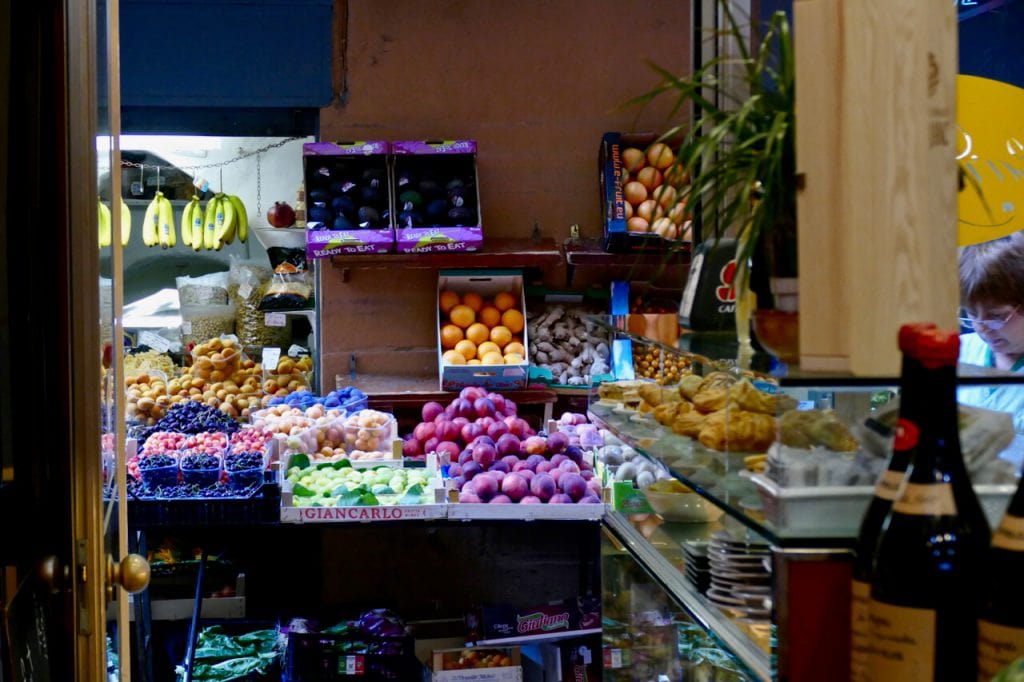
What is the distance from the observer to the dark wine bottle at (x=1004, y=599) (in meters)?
1.06

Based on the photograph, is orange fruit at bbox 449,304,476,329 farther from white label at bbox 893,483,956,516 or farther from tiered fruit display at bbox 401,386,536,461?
white label at bbox 893,483,956,516

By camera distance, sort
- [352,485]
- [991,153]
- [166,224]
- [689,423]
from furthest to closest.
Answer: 1. [166,224]
2. [352,485]
3. [991,153]
4. [689,423]

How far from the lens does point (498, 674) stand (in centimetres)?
431

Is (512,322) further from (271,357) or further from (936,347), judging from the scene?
(936,347)

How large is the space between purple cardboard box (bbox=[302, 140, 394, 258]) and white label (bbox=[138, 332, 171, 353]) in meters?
1.26

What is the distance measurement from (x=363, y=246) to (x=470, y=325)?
69 cm

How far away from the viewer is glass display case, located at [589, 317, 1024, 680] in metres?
1.28

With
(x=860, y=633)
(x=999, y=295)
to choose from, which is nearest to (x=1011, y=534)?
(x=860, y=633)

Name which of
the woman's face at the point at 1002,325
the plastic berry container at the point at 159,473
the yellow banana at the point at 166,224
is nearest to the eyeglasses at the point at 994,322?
the woman's face at the point at 1002,325

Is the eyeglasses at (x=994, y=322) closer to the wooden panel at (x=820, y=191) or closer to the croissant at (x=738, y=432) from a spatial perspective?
the croissant at (x=738, y=432)

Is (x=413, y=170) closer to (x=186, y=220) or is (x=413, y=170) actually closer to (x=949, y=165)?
(x=186, y=220)

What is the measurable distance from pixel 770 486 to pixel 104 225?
118 centimetres

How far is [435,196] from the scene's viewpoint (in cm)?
551

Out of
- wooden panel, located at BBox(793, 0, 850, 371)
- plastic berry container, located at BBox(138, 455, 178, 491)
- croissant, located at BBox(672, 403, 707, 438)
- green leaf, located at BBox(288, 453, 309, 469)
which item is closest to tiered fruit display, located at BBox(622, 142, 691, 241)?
green leaf, located at BBox(288, 453, 309, 469)
